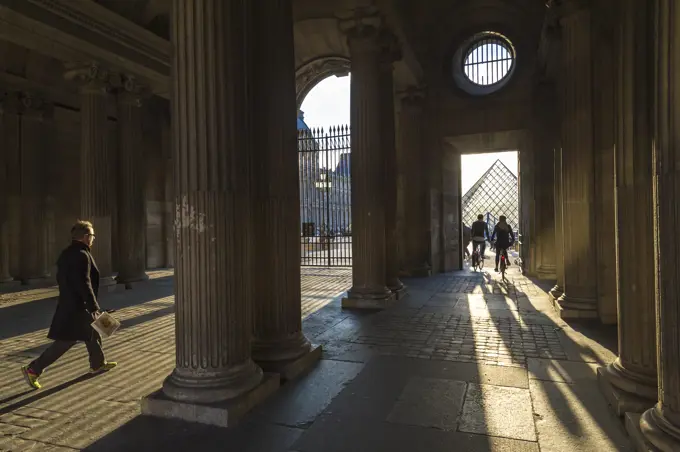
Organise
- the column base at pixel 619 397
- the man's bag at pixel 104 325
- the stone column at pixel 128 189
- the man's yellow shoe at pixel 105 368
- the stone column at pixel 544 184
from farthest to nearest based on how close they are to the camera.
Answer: the stone column at pixel 128 189, the stone column at pixel 544 184, the man's yellow shoe at pixel 105 368, the man's bag at pixel 104 325, the column base at pixel 619 397

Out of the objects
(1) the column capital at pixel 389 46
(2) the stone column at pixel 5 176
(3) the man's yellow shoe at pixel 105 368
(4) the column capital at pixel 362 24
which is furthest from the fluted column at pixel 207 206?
(2) the stone column at pixel 5 176

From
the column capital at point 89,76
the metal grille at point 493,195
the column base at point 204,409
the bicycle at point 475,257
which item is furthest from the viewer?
the metal grille at point 493,195

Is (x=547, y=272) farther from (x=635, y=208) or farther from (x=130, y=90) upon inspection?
(x=130, y=90)

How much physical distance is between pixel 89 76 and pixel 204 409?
10049 millimetres

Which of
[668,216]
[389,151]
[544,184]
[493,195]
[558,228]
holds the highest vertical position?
[493,195]

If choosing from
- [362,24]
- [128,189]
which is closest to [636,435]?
[362,24]

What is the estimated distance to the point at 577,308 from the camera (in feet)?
23.5

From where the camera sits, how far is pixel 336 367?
4910 millimetres

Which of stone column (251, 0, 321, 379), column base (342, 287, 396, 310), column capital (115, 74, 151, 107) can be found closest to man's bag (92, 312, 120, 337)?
stone column (251, 0, 321, 379)

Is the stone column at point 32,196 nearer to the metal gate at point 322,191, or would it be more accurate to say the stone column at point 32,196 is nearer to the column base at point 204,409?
the metal gate at point 322,191

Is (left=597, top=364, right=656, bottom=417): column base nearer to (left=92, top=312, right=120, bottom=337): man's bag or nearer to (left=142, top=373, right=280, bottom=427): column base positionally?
(left=142, top=373, right=280, bottom=427): column base

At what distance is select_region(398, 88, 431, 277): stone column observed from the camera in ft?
44.5

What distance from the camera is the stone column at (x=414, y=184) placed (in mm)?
13555

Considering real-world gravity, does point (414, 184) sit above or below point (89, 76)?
below
